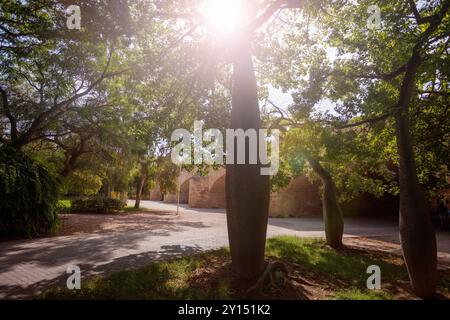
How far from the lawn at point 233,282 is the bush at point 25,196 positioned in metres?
5.24

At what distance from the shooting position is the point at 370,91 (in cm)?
726

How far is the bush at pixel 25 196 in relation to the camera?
8312 millimetres

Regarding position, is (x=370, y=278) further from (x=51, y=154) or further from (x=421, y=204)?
(x=51, y=154)

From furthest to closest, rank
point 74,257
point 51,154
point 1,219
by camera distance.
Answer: point 51,154 < point 1,219 < point 74,257

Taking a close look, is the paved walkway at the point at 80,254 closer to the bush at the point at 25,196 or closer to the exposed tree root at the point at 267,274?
the bush at the point at 25,196

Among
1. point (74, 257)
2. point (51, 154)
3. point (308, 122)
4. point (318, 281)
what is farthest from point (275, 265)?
point (51, 154)

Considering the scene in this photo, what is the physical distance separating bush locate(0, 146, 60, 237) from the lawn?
524 cm

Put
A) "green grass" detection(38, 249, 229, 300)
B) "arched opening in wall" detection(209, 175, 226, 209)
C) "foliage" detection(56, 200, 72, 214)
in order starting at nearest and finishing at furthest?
"green grass" detection(38, 249, 229, 300)
"foliage" detection(56, 200, 72, 214)
"arched opening in wall" detection(209, 175, 226, 209)

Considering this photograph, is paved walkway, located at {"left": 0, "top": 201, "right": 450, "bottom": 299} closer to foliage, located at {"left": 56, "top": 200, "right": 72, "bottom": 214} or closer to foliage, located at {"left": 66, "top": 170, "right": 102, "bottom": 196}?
foliage, located at {"left": 56, "top": 200, "right": 72, "bottom": 214}

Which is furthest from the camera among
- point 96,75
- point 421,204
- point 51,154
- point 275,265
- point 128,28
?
point 51,154

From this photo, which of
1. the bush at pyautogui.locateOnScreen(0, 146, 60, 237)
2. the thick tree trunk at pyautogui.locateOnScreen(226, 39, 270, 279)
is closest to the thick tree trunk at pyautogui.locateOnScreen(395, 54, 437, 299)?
the thick tree trunk at pyautogui.locateOnScreen(226, 39, 270, 279)

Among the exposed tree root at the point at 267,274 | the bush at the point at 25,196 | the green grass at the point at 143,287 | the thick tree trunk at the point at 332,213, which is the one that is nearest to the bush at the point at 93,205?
the bush at the point at 25,196

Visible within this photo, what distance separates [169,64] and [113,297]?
5.56m

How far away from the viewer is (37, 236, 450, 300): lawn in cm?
454
